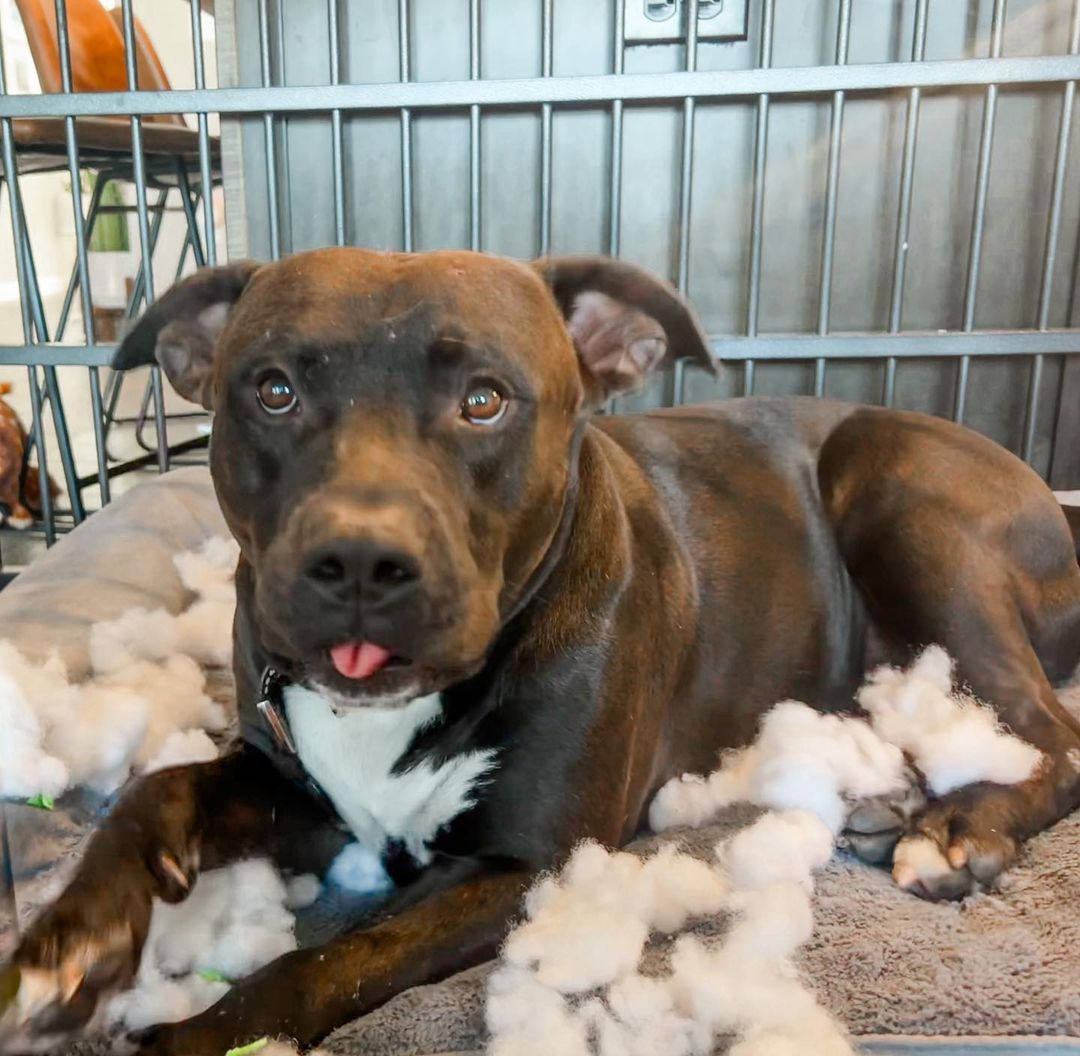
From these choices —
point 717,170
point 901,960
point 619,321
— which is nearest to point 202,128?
point 717,170

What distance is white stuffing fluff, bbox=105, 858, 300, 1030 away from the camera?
114 centimetres

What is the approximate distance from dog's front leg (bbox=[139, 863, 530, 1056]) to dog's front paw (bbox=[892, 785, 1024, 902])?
1.80ft

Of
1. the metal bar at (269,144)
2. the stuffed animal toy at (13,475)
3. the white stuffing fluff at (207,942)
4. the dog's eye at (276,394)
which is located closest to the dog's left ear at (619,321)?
the dog's eye at (276,394)

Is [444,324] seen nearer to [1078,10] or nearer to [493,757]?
[493,757]

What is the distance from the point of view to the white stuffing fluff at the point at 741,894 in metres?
1.09

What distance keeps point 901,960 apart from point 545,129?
79.4 inches

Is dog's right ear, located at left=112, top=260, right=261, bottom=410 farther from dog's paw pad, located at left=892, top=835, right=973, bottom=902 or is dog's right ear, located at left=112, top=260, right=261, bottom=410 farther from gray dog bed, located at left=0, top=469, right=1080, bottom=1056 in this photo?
dog's paw pad, located at left=892, top=835, right=973, bottom=902

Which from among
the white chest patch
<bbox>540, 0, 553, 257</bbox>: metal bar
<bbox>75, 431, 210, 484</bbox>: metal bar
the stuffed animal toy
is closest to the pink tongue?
the white chest patch

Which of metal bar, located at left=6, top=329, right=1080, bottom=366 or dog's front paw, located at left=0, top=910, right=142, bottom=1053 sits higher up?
metal bar, located at left=6, top=329, right=1080, bottom=366

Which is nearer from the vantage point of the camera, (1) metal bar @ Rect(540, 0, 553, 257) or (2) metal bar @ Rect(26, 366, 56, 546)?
(1) metal bar @ Rect(540, 0, 553, 257)

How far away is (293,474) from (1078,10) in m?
2.35

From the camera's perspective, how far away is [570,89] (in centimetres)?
251

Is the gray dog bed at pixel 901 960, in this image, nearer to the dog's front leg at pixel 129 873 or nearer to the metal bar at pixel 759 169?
the dog's front leg at pixel 129 873

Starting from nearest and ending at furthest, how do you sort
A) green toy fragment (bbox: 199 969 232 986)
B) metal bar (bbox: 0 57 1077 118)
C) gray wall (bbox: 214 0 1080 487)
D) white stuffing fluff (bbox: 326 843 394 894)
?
green toy fragment (bbox: 199 969 232 986) → white stuffing fluff (bbox: 326 843 394 894) → metal bar (bbox: 0 57 1077 118) → gray wall (bbox: 214 0 1080 487)
